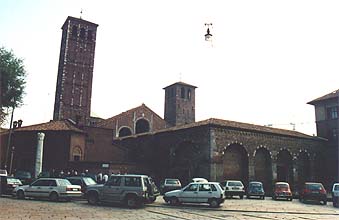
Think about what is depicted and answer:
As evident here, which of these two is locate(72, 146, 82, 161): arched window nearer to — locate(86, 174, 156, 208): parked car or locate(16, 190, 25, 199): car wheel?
locate(16, 190, 25, 199): car wheel

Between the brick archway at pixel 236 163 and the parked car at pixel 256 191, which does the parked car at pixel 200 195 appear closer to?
the parked car at pixel 256 191

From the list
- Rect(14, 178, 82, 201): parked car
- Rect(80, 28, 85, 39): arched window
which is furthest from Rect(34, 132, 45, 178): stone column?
Rect(80, 28, 85, 39): arched window

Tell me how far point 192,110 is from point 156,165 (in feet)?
104

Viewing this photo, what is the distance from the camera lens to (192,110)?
6712 cm

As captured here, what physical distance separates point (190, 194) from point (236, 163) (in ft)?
47.0

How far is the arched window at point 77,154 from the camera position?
3394 cm

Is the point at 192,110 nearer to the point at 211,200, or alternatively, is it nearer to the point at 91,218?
the point at 211,200

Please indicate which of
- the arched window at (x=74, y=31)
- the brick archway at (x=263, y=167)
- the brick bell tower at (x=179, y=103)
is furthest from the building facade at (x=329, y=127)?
the arched window at (x=74, y=31)

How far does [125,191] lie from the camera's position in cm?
1680

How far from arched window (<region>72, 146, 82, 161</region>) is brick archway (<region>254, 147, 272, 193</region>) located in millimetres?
18003

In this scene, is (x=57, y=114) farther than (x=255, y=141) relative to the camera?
Yes

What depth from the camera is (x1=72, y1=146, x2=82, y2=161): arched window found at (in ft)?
111

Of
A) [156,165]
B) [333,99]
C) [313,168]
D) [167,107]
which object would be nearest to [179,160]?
[156,165]

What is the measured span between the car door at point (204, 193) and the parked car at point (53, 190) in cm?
675
